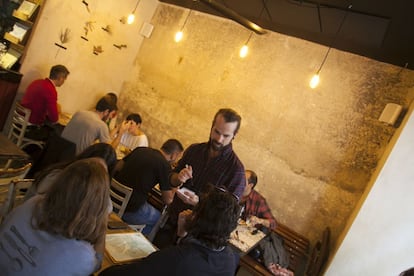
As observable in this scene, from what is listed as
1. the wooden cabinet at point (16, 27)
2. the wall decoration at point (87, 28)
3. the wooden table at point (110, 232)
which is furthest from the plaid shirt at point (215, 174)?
the wall decoration at point (87, 28)

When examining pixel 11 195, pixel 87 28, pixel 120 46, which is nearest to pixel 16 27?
pixel 87 28

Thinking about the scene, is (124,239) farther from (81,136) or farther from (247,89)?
(247,89)

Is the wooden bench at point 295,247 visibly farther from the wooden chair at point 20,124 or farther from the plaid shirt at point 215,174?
the wooden chair at point 20,124

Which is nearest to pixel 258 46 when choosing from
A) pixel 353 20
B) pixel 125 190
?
pixel 353 20

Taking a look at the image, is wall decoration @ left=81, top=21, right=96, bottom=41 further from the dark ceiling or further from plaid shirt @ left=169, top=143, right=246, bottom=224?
plaid shirt @ left=169, top=143, right=246, bottom=224

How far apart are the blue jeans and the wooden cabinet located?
3273 millimetres

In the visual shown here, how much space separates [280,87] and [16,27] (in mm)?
4252

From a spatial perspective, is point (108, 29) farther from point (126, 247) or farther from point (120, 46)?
point (126, 247)

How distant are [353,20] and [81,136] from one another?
365cm

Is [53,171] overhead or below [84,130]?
overhead

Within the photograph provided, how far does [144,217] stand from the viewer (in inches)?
137

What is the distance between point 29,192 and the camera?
195cm

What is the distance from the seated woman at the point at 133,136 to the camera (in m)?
4.96

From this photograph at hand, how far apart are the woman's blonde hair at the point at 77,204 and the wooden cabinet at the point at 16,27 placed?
4.39m
